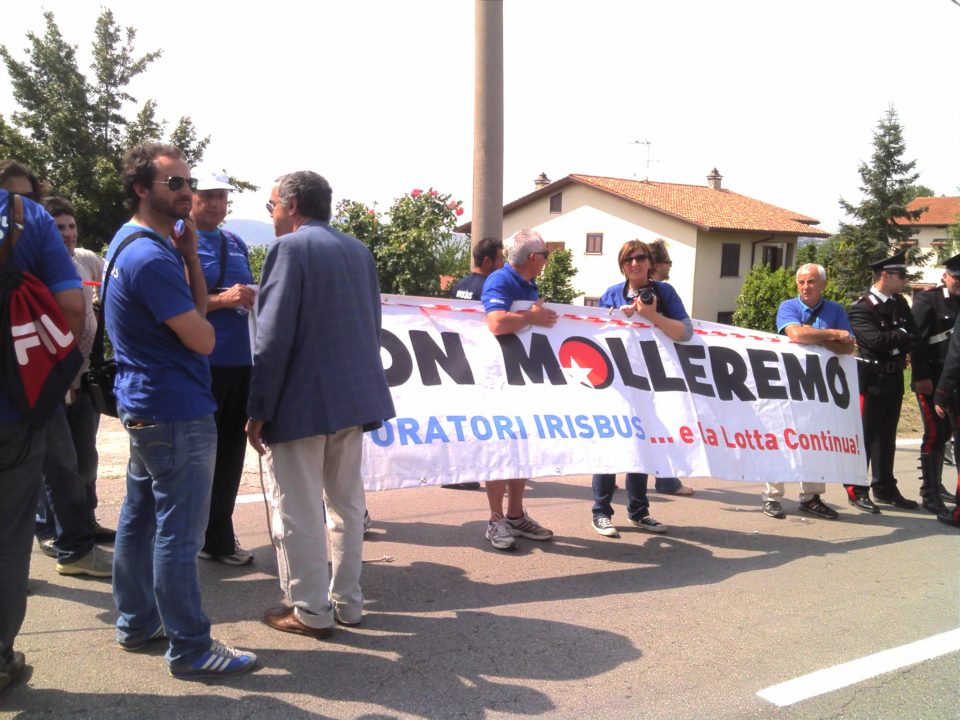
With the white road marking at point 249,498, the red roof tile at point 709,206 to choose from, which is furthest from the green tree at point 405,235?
the red roof tile at point 709,206

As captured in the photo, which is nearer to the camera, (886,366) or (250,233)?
(886,366)

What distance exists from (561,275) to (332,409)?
24.8m

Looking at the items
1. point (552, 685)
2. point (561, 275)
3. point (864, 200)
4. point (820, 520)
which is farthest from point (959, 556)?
point (864, 200)

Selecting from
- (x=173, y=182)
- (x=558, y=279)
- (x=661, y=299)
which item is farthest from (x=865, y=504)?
(x=558, y=279)

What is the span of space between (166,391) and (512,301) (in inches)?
101

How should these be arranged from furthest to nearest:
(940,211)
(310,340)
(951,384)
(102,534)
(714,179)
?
(940,211) < (714,179) < (951,384) < (102,534) < (310,340)

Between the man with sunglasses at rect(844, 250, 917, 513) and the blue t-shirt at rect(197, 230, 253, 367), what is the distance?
16.9 feet

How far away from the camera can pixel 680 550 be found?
17.4 feet

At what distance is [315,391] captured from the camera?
3.46m

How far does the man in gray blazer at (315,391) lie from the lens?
341 centimetres

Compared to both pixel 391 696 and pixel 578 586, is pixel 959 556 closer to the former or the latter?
pixel 578 586

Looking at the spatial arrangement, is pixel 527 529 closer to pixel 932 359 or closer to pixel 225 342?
pixel 225 342

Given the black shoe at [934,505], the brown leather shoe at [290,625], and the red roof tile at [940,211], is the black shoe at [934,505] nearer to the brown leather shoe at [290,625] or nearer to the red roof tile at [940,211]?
the brown leather shoe at [290,625]

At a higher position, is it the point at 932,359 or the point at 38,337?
the point at 38,337
